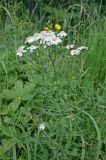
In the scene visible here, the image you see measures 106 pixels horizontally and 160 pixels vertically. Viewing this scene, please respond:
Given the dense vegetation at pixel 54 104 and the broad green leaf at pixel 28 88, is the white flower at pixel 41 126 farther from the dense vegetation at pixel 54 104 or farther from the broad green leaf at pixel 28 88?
the broad green leaf at pixel 28 88

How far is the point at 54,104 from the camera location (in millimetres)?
2439

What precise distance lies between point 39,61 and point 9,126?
53cm

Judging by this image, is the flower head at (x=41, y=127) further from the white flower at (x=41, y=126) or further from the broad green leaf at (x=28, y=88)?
the broad green leaf at (x=28, y=88)

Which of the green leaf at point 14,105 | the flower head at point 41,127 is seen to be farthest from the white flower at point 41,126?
the green leaf at point 14,105

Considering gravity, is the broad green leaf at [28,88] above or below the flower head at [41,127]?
above

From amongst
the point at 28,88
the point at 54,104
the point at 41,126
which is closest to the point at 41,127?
the point at 41,126

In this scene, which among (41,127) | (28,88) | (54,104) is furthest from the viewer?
(28,88)

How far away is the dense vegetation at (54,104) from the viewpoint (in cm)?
228

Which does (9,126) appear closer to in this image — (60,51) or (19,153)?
(19,153)

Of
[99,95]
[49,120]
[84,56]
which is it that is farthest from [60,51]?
[49,120]

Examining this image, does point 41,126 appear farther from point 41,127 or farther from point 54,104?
point 54,104

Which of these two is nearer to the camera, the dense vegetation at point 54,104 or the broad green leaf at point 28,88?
the dense vegetation at point 54,104

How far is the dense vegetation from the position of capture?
2281mm

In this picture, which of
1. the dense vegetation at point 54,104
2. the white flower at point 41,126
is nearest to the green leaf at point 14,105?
the dense vegetation at point 54,104
